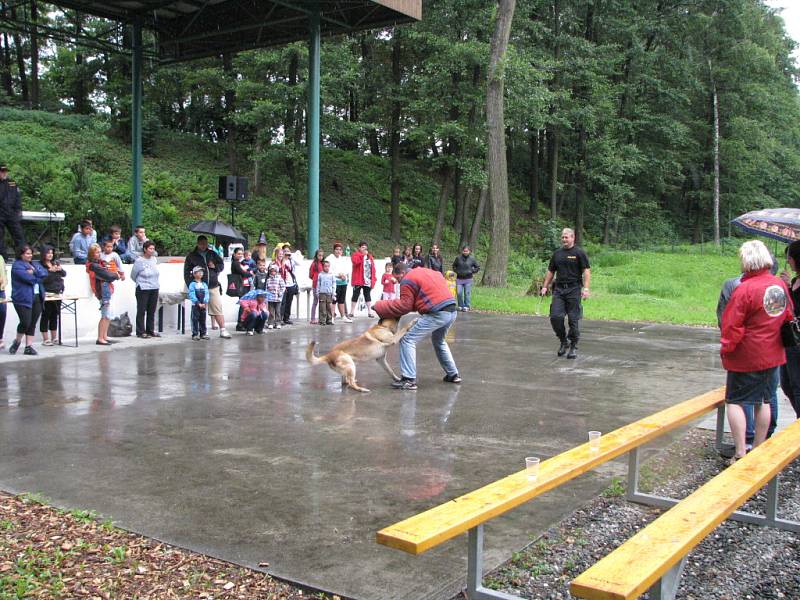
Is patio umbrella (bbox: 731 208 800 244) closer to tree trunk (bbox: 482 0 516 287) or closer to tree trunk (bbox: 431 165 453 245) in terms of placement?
tree trunk (bbox: 482 0 516 287)

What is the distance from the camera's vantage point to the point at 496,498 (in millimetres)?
3611

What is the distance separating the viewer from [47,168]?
24.7m

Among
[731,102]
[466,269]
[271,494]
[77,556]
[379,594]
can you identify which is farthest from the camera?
[731,102]

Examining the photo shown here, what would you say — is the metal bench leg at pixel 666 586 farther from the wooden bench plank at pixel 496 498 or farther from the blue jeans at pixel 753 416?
the blue jeans at pixel 753 416

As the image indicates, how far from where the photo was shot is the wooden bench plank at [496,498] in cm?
314

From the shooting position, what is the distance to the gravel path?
12.4 ft

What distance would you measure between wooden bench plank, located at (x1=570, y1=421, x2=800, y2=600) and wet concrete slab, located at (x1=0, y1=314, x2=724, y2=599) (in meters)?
1.01

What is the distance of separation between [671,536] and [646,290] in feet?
74.4

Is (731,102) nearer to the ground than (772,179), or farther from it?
farther from it

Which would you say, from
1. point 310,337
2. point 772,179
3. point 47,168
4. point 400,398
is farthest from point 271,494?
point 772,179

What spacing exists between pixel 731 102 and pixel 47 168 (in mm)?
35555

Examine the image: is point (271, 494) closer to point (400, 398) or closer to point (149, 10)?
point (400, 398)

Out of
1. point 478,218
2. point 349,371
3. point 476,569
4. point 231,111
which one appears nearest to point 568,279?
point 349,371

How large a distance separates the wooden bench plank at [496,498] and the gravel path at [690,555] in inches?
16.6
